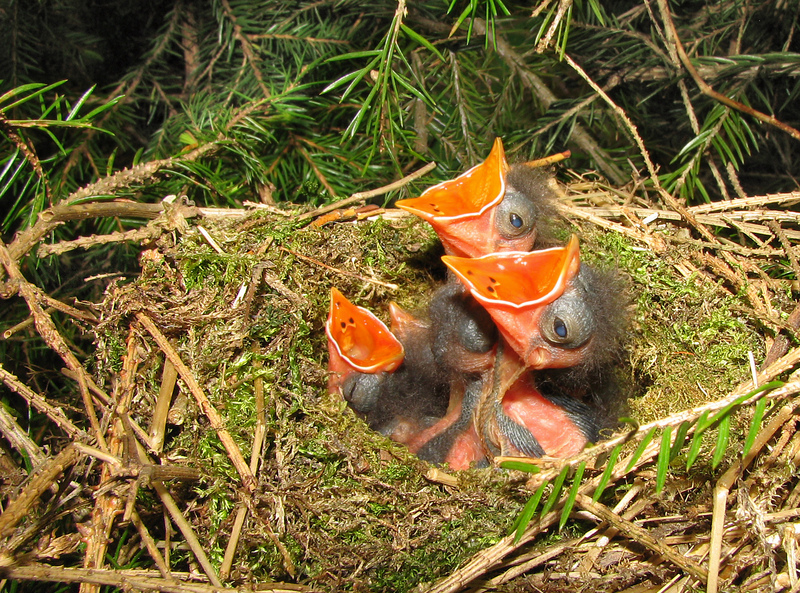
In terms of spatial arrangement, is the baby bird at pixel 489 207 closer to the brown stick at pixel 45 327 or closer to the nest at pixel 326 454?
the nest at pixel 326 454

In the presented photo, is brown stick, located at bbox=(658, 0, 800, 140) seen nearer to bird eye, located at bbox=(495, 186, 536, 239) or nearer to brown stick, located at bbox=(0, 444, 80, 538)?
bird eye, located at bbox=(495, 186, 536, 239)

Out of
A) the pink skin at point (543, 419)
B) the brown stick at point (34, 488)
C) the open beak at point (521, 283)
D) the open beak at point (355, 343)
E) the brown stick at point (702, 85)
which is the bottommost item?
the pink skin at point (543, 419)

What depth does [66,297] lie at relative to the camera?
1104 millimetres

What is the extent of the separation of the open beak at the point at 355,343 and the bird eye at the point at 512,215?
13.4 inches

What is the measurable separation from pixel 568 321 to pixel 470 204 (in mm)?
308

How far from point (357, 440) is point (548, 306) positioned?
0.43 m

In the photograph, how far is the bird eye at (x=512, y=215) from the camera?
1.09 metres

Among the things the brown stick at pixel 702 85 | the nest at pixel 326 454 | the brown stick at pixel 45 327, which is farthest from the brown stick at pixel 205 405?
the brown stick at pixel 702 85

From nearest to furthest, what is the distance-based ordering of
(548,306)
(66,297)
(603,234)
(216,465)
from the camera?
(216,465)
(548,306)
(66,297)
(603,234)

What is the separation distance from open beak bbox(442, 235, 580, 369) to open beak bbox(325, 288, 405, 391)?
30cm

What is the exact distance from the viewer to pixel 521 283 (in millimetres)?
954

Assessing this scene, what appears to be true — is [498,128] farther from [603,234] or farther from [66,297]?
[66,297]

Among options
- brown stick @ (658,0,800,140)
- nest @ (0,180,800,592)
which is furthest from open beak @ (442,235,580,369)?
brown stick @ (658,0,800,140)

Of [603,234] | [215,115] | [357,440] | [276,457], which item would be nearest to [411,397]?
[357,440]
